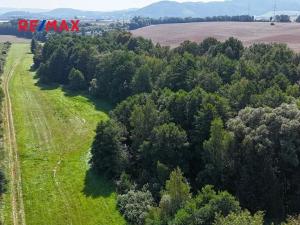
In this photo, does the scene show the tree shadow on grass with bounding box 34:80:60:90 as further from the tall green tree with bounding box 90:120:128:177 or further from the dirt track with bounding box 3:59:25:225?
the tall green tree with bounding box 90:120:128:177

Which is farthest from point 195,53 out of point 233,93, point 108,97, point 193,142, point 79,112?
point 193,142

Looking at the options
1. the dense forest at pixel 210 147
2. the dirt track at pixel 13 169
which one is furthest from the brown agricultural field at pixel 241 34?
the dirt track at pixel 13 169

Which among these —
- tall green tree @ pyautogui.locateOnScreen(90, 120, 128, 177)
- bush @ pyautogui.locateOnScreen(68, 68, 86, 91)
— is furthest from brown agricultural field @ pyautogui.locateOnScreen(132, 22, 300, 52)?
tall green tree @ pyautogui.locateOnScreen(90, 120, 128, 177)

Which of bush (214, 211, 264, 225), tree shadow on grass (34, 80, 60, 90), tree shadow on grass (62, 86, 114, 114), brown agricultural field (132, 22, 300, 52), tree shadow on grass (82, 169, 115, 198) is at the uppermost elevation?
brown agricultural field (132, 22, 300, 52)

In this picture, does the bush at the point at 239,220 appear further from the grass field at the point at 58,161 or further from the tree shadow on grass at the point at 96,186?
the tree shadow on grass at the point at 96,186

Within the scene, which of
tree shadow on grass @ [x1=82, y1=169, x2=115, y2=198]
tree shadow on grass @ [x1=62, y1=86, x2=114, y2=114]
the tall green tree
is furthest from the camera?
tree shadow on grass @ [x1=62, y1=86, x2=114, y2=114]

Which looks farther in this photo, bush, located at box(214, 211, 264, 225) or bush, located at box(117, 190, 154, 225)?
bush, located at box(117, 190, 154, 225)
